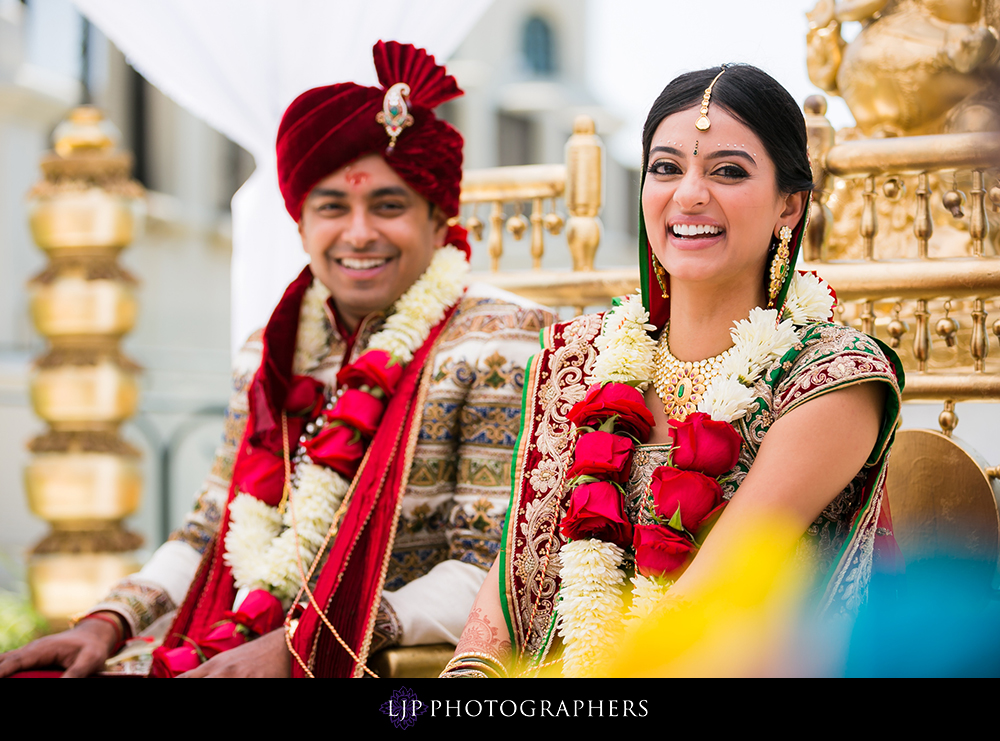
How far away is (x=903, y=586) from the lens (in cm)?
138

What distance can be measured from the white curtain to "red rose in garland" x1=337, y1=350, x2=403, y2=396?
3.23 feet

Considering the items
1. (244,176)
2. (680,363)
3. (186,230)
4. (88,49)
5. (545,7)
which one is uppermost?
(545,7)

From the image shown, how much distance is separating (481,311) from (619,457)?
637 millimetres

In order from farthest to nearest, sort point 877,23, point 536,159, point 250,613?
point 536,159 < point 877,23 < point 250,613

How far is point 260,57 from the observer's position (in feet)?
9.11

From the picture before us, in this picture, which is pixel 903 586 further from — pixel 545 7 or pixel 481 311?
pixel 545 7

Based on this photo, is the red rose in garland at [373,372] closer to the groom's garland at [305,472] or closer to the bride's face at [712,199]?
the groom's garland at [305,472]

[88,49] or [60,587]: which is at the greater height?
[88,49]

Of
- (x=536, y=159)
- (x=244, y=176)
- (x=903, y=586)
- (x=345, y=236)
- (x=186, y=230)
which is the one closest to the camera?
(x=903, y=586)

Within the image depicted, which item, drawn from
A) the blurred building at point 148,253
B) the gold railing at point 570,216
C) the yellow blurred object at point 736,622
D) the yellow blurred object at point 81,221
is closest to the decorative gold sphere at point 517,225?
the gold railing at point 570,216

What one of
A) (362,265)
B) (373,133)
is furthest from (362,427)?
(373,133)

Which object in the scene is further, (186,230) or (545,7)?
(545,7)

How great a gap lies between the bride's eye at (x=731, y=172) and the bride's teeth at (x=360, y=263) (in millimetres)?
795
